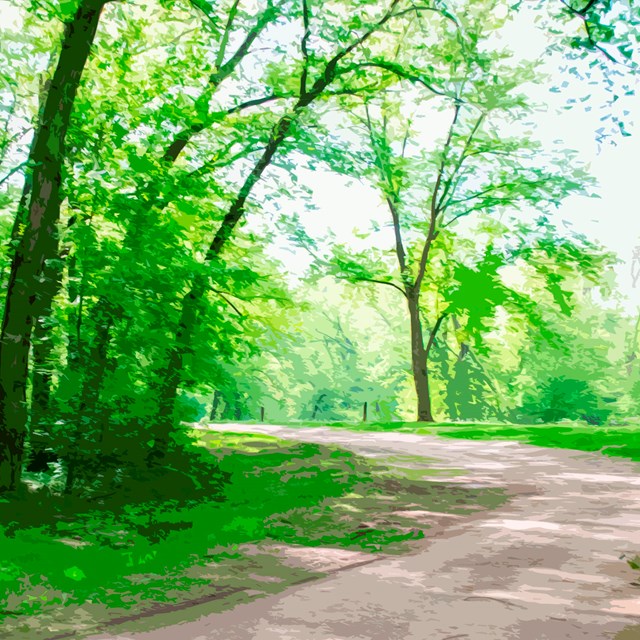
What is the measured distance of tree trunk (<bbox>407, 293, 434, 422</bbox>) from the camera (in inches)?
1160

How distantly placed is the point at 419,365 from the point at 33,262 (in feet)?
72.6

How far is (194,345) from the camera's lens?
10.5m

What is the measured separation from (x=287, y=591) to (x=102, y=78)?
32.4 ft

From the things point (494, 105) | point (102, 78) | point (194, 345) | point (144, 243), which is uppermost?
point (494, 105)

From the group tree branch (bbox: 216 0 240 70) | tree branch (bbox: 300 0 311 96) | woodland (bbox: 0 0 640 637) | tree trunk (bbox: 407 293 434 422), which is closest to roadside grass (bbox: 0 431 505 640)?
woodland (bbox: 0 0 640 637)

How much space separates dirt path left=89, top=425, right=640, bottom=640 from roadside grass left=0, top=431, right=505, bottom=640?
702 mm

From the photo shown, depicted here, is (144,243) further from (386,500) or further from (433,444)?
(433,444)

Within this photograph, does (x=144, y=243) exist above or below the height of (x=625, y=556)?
above

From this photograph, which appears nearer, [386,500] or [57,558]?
[57,558]

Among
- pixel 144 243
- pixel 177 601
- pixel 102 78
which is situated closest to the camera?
pixel 177 601

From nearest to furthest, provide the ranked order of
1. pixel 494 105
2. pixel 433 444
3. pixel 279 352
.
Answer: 1. pixel 279 352
2. pixel 433 444
3. pixel 494 105

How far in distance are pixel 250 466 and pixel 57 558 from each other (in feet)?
22.5

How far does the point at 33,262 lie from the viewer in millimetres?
9195

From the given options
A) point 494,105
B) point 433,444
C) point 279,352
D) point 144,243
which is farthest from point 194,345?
point 494,105
